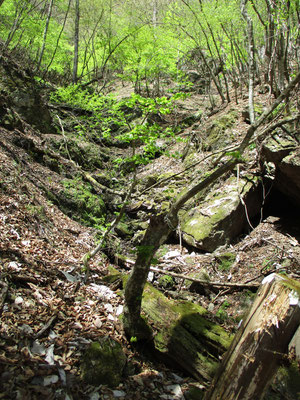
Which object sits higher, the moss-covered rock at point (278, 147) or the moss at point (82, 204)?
the moss-covered rock at point (278, 147)

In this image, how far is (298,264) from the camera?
16.7 ft

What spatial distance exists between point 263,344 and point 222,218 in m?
5.34

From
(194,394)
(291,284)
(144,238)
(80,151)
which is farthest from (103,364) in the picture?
(80,151)

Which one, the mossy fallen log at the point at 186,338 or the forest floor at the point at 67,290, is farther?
the mossy fallen log at the point at 186,338

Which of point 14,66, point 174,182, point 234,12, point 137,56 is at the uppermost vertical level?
point 234,12

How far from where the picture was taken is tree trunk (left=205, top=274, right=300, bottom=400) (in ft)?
6.23

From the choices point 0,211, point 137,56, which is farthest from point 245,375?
point 137,56

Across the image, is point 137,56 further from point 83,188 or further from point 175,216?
point 175,216

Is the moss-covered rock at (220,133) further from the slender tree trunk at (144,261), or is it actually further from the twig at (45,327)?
the twig at (45,327)

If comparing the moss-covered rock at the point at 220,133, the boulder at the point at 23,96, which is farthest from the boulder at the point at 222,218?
the boulder at the point at 23,96

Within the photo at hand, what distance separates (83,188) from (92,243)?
3102mm

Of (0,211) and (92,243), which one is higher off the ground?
(0,211)

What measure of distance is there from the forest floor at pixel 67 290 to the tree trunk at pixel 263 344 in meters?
1.46

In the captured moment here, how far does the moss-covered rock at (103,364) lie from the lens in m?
2.84
